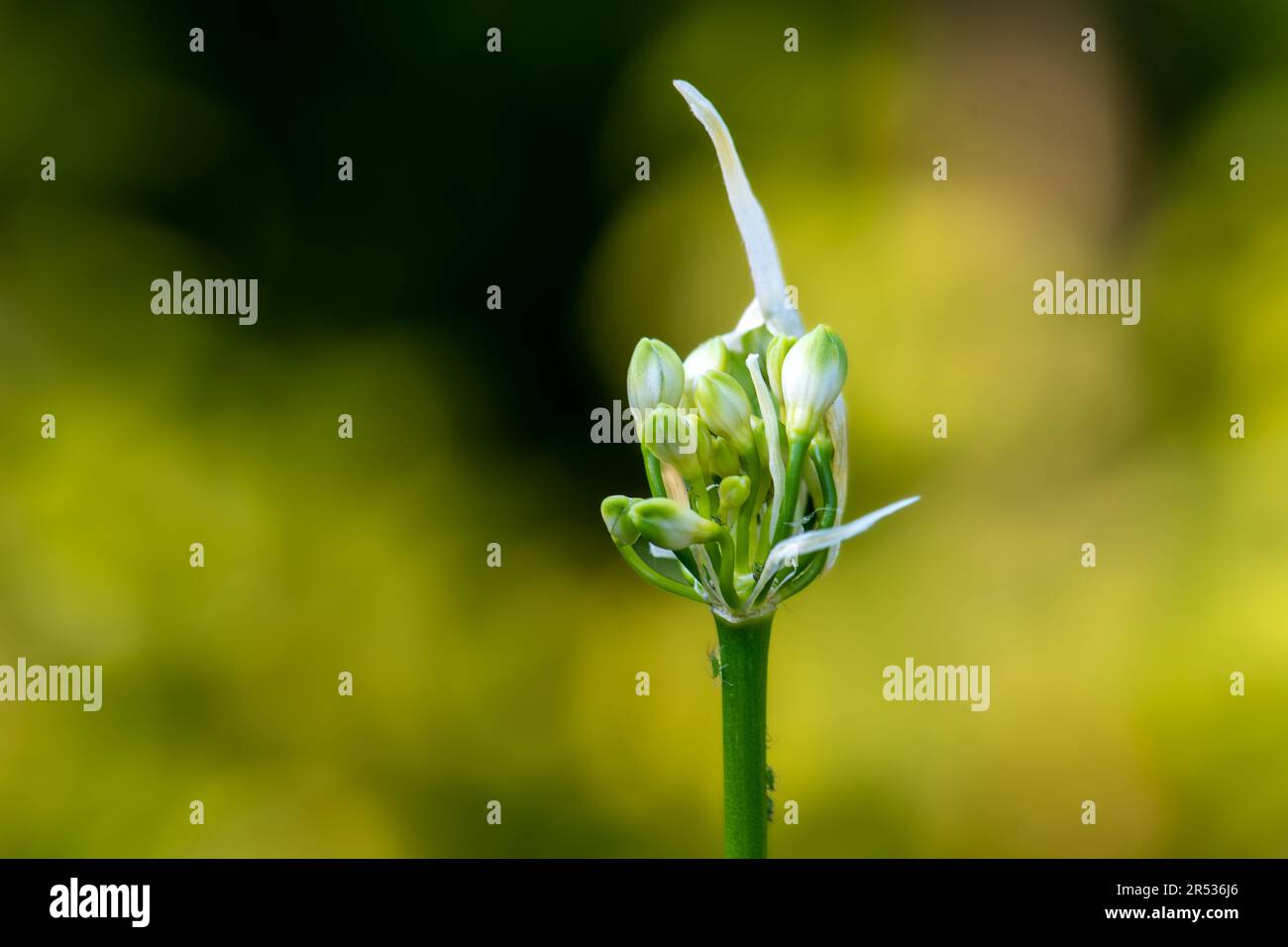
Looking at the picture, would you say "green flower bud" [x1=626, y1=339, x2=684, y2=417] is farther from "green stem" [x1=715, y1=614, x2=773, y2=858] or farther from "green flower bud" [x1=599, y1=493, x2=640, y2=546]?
"green stem" [x1=715, y1=614, x2=773, y2=858]

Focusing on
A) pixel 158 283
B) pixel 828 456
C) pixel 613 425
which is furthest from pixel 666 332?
pixel 828 456

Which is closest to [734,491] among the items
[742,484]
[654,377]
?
[742,484]

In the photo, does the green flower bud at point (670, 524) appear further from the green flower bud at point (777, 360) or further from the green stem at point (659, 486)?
the green flower bud at point (777, 360)

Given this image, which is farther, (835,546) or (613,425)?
(613,425)

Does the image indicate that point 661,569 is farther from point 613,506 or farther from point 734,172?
point 734,172

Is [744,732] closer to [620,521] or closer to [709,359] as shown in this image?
[620,521]

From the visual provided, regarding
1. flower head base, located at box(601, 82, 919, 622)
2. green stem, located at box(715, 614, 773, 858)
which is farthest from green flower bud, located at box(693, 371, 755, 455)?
green stem, located at box(715, 614, 773, 858)
